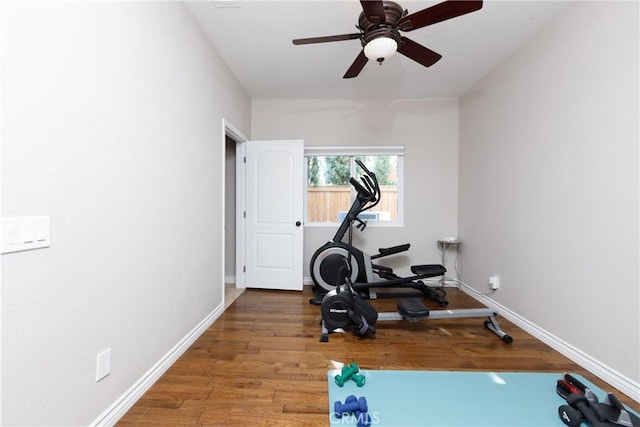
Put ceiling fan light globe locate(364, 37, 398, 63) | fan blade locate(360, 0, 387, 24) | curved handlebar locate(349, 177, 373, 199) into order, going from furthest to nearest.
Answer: curved handlebar locate(349, 177, 373, 199)
ceiling fan light globe locate(364, 37, 398, 63)
fan blade locate(360, 0, 387, 24)

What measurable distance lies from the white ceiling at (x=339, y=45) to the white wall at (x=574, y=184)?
30 cm

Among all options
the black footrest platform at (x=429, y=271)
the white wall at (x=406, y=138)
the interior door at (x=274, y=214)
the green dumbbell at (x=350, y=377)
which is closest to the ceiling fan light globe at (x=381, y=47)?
the interior door at (x=274, y=214)

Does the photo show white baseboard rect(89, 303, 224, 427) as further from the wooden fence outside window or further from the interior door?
the wooden fence outside window

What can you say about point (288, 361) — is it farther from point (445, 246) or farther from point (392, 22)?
point (445, 246)

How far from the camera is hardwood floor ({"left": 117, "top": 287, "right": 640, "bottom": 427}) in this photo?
1.45 meters

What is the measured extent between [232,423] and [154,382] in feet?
2.22

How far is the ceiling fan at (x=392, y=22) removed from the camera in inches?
60.1

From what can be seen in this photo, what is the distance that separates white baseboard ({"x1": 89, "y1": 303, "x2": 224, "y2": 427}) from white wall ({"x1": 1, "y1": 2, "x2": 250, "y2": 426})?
37mm

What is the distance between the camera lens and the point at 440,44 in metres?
2.50

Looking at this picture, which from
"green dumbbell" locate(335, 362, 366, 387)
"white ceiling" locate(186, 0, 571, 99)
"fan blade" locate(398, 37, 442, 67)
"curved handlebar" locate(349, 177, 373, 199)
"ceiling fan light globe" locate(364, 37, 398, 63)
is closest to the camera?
"green dumbbell" locate(335, 362, 366, 387)

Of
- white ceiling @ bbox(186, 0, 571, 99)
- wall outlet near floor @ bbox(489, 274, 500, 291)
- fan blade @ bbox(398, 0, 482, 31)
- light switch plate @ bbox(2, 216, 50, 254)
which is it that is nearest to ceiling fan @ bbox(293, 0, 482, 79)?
fan blade @ bbox(398, 0, 482, 31)

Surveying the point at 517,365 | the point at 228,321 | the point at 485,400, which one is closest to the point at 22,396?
the point at 228,321

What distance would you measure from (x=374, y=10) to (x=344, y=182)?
246 cm

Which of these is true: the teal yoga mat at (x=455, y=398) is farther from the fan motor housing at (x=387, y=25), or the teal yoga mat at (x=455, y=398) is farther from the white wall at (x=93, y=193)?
the fan motor housing at (x=387, y=25)
